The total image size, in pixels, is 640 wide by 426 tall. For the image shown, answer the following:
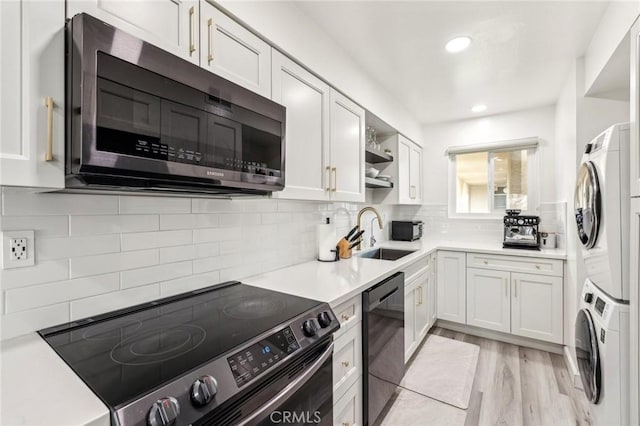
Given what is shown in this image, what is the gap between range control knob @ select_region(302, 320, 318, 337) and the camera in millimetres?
1075

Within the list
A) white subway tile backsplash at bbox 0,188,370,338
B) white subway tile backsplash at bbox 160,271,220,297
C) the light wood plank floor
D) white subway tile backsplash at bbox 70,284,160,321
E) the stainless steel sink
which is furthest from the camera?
the stainless steel sink

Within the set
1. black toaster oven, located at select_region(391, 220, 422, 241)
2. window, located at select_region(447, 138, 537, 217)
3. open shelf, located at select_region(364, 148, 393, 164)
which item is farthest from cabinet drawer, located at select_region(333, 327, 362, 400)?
window, located at select_region(447, 138, 537, 217)

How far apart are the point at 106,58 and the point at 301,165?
1.00m

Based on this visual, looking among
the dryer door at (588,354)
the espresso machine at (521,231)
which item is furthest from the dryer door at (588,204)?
the espresso machine at (521,231)

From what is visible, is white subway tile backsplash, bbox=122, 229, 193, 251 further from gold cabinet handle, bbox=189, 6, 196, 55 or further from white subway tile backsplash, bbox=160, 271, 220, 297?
gold cabinet handle, bbox=189, 6, 196, 55

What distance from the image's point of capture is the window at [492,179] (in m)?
3.34

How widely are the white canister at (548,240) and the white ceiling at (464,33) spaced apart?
1.40 meters

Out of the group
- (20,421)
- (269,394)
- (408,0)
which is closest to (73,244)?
(20,421)

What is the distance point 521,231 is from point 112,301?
352 cm

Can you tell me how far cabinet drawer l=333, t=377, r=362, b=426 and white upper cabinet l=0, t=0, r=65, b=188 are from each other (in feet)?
4.50

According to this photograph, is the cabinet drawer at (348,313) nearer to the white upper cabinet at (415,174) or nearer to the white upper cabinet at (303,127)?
the white upper cabinet at (303,127)

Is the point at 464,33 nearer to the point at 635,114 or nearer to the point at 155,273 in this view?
the point at 635,114

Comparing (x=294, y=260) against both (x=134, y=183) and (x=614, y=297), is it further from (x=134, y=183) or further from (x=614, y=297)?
(x=614, y=297)

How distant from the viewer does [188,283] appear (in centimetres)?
138
